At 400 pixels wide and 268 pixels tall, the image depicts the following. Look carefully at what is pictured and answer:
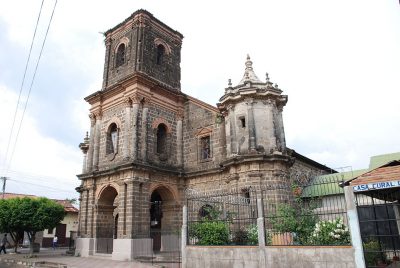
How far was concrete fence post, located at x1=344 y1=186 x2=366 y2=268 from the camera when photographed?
905 cm

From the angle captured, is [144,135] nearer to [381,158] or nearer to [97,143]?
[97,143]

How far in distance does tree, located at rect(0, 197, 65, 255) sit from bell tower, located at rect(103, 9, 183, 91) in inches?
337

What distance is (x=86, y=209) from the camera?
20844mm

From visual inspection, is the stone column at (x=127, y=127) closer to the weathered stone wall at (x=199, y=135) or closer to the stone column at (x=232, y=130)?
the weathered stone wall at (x=199, y=135)

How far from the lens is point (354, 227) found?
9.20 metres

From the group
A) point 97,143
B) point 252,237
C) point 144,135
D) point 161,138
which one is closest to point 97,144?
point 97,143

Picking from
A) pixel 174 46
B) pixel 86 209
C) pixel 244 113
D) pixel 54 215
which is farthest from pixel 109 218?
pixel 174 46

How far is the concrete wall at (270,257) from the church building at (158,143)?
220 inches

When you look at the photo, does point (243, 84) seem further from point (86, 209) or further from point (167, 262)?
point (86, 209)

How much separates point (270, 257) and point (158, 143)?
41.2 ft

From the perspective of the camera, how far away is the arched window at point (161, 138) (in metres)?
21.5

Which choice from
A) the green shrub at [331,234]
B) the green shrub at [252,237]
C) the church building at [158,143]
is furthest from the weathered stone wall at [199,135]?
the green shrub at [331,234]

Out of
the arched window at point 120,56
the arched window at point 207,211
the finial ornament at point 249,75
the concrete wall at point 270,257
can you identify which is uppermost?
the arched window at point 120,56

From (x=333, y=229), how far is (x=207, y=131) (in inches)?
461
